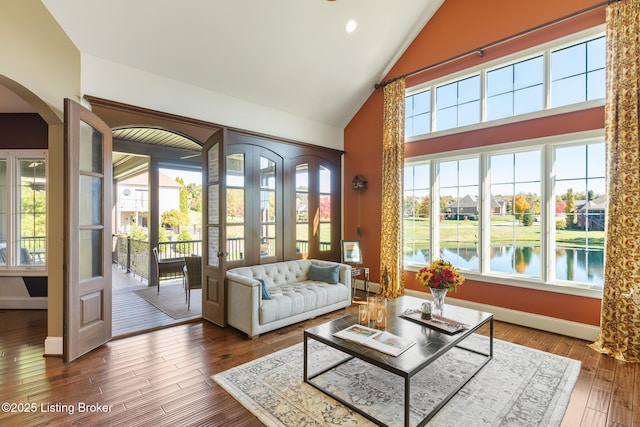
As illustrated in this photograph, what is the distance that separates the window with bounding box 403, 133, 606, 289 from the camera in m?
3.80

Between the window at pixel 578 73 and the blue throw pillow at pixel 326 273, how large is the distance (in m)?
3.76

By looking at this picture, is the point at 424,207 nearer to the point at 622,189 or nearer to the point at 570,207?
the point at 570,207

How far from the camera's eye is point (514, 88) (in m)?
4.38

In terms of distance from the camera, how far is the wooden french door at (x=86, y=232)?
9.89 feet

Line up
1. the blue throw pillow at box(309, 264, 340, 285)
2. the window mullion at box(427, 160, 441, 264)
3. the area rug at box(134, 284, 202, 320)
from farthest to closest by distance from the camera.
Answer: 1. the window mullion at box(427, 160, 441, 264)
2. the blue throw pillow at box(309, 264, 340, 285)
3. the area rug at box(134, 284, 202, 320)

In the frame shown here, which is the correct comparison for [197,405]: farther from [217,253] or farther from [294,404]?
[217,253]

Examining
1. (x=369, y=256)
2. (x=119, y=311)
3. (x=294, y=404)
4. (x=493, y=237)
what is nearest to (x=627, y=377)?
(x=493, y=237)

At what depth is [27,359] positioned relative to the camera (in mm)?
3129

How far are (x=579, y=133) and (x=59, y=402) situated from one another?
19.5 feet

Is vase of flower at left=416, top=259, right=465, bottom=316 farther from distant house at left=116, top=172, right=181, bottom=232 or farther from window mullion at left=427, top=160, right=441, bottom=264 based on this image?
distant house at left=116, top=172, right=181, bottom=232

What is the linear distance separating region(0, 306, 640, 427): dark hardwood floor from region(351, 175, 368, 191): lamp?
3037mm

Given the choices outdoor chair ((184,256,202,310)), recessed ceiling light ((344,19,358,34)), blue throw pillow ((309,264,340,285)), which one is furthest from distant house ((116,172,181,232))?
recessed ceiling light ((344,19,358,34))

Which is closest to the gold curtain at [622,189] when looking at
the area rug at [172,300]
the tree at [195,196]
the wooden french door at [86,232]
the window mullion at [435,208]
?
the window mullion at [435,208]

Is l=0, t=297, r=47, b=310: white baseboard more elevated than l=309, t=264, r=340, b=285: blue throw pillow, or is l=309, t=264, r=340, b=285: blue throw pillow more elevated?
l=309, t=264, r=340, b=285: blue throw pillow
